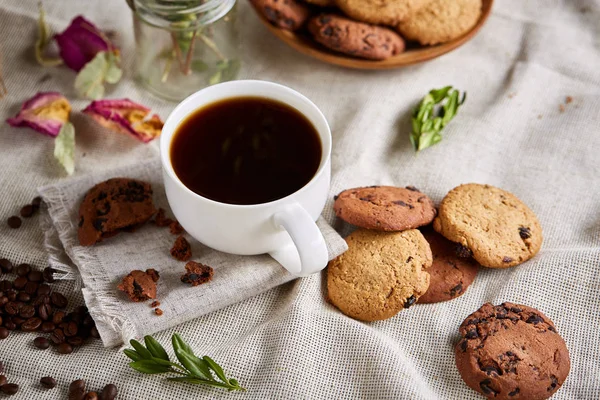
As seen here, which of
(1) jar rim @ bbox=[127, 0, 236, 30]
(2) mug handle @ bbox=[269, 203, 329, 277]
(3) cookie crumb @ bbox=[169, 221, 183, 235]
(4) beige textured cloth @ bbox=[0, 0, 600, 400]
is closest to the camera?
(2) mug handle @ bbox=[269, 203, 329, 277]

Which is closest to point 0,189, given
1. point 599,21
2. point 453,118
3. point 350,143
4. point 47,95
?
point 47,95

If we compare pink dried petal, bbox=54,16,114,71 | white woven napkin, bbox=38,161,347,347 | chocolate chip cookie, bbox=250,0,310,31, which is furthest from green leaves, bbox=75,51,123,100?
chocolate chip cookie, bbox=250,0,310,31

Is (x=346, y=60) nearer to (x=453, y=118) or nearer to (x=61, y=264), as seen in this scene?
(x=453, y=118)

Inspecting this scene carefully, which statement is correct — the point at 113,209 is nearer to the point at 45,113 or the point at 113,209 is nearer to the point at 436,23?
the point at 45,113

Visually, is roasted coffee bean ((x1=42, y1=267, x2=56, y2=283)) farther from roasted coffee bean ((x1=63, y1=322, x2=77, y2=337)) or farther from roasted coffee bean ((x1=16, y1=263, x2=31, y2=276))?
roasted coffee bean ((x1=63, y1=322, x2=77, y2=337))

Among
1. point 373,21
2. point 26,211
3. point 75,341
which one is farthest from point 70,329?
point 373,21

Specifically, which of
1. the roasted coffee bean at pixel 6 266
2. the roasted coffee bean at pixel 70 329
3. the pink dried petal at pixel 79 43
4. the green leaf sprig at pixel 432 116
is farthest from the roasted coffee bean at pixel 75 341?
the green leaf sprig at pixel 432 116
